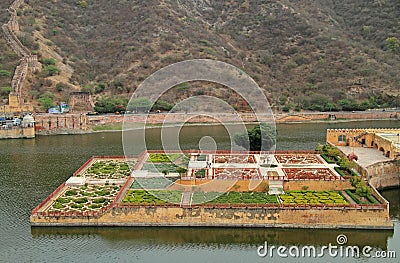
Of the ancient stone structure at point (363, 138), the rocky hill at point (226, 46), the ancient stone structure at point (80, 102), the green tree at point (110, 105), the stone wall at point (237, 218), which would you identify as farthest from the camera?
the rocky hill at point (226, 46)

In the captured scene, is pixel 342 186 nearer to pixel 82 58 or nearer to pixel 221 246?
pixel 221 246

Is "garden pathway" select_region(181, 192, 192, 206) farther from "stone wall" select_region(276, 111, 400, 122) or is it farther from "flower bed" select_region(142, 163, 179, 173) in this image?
"stone wall" select_region(276, 111, 400, 122)

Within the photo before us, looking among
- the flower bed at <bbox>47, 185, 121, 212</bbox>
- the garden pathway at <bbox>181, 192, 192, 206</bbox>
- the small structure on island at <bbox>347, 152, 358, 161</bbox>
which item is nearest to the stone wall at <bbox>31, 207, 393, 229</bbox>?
the garden pathway at <bbox>181, 192, 192, 206</bbox>

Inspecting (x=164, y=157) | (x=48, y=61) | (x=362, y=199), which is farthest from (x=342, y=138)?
(x=48, y=61)

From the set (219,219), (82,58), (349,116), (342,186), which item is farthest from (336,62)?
(219,219)

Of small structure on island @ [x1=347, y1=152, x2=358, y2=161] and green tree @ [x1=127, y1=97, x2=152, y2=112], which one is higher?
green tree @ [x1=127, y1=97, x2=152, y2=112]

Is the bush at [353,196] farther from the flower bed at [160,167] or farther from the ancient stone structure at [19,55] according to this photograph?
the ancient stone structure at [19,55]

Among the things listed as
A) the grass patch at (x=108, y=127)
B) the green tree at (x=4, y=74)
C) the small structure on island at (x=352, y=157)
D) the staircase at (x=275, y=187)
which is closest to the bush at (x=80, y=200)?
the staircase at (x=275, y=187)
